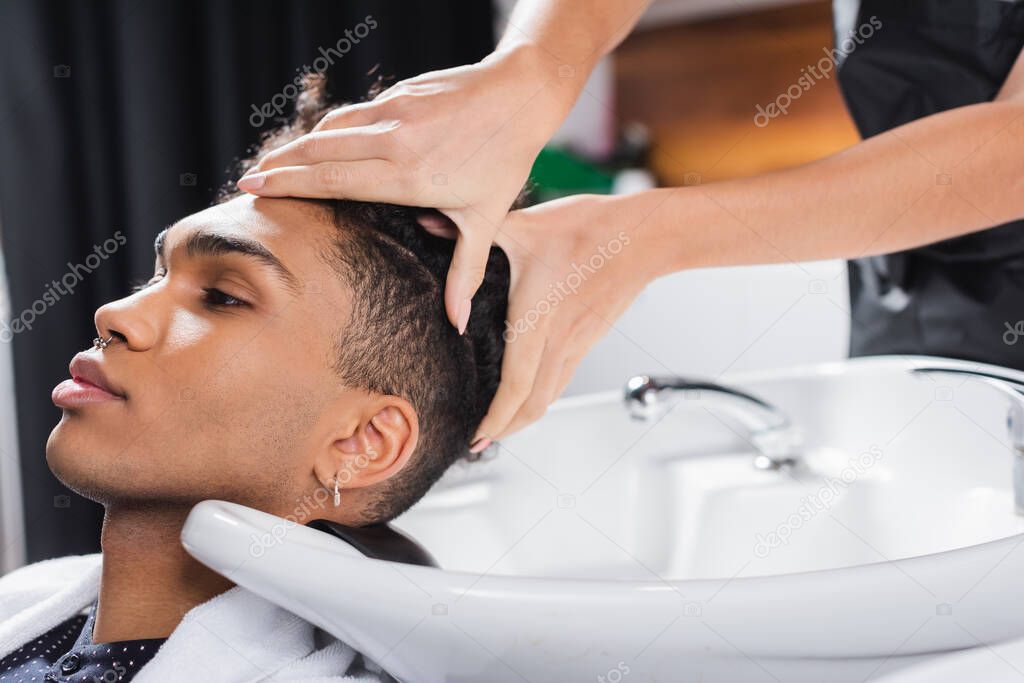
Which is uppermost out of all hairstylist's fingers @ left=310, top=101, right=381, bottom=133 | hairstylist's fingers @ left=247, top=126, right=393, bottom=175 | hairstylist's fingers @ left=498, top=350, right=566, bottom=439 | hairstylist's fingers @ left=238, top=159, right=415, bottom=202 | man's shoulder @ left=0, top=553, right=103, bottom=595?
hairstylist's fingers @ left=310, top=101, right=381, bottom=133

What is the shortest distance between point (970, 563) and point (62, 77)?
1.74 meters

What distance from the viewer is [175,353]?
0.76 m

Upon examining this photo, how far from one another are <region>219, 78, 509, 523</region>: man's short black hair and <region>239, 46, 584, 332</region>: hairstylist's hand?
47 millimetres

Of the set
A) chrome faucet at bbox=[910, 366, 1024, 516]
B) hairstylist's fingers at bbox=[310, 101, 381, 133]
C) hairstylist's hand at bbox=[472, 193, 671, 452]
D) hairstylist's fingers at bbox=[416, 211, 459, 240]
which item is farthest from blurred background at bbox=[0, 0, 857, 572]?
hairstylist's fingers at bbox=[310, 101, 381, 133]

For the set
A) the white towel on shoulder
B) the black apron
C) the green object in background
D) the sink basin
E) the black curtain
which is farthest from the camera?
the green object in background

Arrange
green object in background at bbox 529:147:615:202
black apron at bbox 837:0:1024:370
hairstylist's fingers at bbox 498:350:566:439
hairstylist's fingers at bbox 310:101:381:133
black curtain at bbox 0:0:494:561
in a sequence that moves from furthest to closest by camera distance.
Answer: green object in background at bbox 529:147:615:202
black curtain at bbox 0:0:494:561
black apron at bbox 837:0:1024:370
hairstylist's fingers at bbox 498:350:566:439
hairstylist's fingers at bbox 310:101:381:133

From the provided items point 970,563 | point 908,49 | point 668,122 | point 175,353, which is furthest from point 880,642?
point 668,122

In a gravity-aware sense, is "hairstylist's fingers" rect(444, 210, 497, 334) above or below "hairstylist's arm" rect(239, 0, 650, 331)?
below

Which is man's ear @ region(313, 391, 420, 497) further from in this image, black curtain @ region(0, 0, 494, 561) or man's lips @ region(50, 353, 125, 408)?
black curtain @ region(0, 0, 494, 561)

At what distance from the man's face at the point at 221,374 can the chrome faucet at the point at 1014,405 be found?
1.84 feet

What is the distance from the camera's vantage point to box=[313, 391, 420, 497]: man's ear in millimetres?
823

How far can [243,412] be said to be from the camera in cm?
77

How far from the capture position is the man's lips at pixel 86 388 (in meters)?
0.75

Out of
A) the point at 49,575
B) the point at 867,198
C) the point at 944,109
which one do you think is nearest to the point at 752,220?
the point at 867,198
